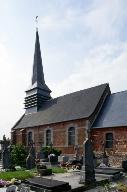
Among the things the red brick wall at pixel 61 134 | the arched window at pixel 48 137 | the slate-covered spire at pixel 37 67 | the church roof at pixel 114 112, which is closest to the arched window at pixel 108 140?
the church roof at pixel 114 112

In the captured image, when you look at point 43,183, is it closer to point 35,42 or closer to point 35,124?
point 35,124

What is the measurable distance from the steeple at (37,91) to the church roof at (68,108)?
860mm

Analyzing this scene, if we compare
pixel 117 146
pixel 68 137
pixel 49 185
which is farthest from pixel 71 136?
pixel 49 185

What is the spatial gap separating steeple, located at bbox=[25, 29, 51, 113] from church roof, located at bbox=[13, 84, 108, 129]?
86 cm

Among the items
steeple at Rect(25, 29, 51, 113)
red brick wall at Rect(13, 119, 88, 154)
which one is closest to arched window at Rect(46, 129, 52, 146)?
red brick wall at Rect(13, 119, 88, 154)

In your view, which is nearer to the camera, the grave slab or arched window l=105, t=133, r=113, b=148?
the grave slab

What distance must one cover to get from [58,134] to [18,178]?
15.3m

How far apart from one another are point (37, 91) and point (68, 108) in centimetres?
808

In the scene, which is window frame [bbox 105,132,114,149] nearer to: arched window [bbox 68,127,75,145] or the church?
the church

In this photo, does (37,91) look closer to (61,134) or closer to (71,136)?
(61,134)

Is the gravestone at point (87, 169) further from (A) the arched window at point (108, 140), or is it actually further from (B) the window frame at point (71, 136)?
(B) the window frame at point (71, 136)

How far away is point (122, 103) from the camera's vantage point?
81.6ft

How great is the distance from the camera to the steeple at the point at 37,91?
35688mm

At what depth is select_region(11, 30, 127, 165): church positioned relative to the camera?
2320 centimetres
